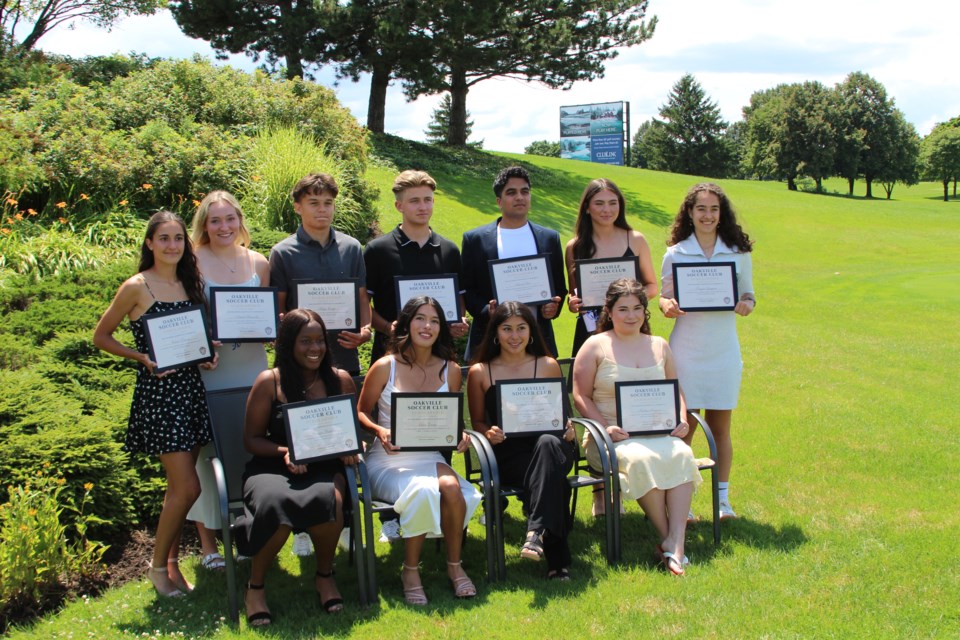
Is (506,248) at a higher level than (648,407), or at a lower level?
higher

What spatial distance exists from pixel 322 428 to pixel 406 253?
1.69 meters

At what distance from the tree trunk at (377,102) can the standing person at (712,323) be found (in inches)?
1088

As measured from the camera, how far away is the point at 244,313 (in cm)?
511


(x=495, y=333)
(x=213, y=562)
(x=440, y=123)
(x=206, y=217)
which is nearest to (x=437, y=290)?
(x=495, y=333)

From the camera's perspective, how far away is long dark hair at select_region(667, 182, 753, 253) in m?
6.08

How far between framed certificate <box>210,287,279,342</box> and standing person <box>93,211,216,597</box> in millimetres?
153

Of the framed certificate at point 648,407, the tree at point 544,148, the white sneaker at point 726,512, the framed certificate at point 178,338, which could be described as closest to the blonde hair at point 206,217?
the framed certificate at point 178,338

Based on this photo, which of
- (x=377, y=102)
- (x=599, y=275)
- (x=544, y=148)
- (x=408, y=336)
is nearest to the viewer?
(x=408, y=336)

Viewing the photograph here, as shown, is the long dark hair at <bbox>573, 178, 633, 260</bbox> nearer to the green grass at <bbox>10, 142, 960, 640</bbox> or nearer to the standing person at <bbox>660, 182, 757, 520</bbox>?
the standing person at <bbox>660, 182, 757, 520</bbox>

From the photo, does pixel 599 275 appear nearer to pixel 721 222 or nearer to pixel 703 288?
pixel 703 288

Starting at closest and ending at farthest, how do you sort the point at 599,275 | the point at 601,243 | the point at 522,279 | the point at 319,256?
the point at 319,256 → the point at 522,279 → the point at 599,275 → the point at 601,243

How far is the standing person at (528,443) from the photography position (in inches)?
198

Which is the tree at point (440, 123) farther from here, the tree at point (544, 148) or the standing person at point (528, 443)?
the standing person at point (528, 443)

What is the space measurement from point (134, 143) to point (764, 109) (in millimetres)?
65484
